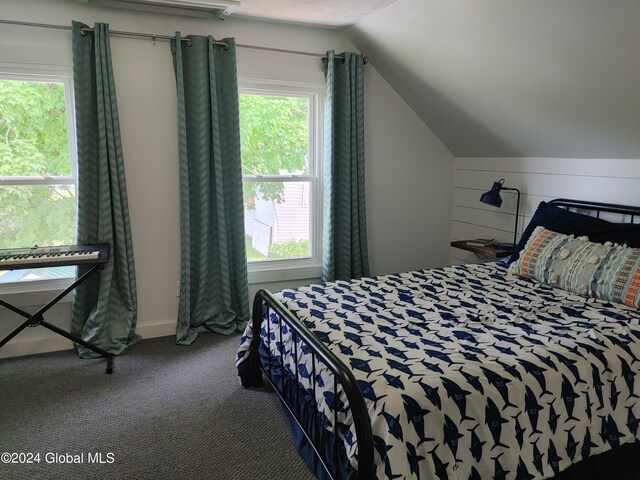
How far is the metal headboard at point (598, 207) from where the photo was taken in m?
2.78

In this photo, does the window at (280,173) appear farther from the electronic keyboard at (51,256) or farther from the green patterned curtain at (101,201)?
the electronic keyboard at (51,256)

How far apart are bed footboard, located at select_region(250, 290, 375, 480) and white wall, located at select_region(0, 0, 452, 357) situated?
1.23 metres

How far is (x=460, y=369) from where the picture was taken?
1.65 m

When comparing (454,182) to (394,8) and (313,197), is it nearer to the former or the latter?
(313,197)

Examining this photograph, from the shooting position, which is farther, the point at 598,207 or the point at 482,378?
the point at 598,207

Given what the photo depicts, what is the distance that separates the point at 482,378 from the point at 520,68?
2015 millimetres

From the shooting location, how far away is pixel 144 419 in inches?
93.0

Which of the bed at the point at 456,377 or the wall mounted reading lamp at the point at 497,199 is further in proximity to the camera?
the wall mounted reading lamp at the point at 497,199

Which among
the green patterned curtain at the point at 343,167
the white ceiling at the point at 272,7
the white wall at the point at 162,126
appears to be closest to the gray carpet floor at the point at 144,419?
the white wall at the point at 162,126

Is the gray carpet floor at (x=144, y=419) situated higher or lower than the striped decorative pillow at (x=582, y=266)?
lower

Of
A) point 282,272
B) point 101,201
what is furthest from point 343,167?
point 101,201

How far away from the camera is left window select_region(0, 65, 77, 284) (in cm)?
297

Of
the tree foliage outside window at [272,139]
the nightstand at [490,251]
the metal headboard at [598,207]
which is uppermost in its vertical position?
the tree foliage outside window at [272,139]

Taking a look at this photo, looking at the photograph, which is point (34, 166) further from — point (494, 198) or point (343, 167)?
point (494, 198)
